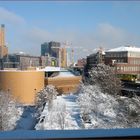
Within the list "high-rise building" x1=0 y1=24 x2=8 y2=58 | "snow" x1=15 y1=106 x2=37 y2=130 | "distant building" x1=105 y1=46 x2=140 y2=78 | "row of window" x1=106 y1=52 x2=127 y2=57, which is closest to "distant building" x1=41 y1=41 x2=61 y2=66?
"high-rise building" x1=0 y1=24 x2=8 y2=58

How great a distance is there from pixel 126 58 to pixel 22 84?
7.95 metres

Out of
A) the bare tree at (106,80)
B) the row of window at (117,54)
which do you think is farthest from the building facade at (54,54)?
the bare tree at (106,80)

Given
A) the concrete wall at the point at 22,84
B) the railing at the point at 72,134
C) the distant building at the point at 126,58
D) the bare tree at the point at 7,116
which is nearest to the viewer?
the railing at the point at 72,134

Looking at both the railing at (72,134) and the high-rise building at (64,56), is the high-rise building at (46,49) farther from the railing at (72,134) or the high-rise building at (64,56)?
the railing at (72,134)

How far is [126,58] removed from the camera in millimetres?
19516

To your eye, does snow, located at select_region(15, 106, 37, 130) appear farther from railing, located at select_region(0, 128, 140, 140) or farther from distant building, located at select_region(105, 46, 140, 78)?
distant building, located at select_region(105, 46, 140, 78)

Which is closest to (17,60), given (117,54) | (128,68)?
(117,54)

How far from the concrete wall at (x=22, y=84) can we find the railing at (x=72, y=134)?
38.5 feet

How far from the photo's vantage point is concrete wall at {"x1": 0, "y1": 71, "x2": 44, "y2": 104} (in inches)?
516

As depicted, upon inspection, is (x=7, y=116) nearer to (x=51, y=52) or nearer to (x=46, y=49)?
(x=46, y=49)

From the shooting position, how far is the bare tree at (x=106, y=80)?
10.7 m

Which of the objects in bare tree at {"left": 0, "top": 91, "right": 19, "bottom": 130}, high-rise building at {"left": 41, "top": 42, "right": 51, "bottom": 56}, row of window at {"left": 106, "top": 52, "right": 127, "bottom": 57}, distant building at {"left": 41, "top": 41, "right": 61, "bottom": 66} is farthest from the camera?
high-rise building at {"left": 41, "top": 42, "right": 51, "bottom": 56}

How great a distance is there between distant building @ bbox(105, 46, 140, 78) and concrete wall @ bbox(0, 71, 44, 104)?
18.3 feet

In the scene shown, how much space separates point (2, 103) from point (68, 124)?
2725mm
